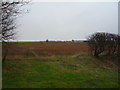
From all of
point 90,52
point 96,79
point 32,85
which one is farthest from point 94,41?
point 32,85

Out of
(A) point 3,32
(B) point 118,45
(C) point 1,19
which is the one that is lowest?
(B) point 118,45

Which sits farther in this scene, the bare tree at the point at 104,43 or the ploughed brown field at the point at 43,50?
the bare tree at the point at 104,43

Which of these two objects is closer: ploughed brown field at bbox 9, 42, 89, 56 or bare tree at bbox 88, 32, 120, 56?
ploughed brown field at bbox 9, 42, 89, 56

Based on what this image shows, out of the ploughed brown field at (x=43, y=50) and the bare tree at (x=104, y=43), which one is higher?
the bare tree at (x=104, y=43)

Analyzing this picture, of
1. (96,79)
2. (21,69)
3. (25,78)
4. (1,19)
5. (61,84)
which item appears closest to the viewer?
(1,19)

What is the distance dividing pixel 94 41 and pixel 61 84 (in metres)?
12.6

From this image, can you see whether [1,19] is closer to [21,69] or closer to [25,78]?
[25,78]

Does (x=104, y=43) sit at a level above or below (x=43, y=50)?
above

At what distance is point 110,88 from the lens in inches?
384

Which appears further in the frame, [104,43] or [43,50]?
[43,50]

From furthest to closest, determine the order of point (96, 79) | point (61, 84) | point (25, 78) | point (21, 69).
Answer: point (21, 69) → point (96, 79) → point (25, 78) → point (61, 84)

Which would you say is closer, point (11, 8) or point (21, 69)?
point (11, 8)

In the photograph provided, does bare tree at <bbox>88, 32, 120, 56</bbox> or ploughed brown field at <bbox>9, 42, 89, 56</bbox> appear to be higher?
bare tree at <bbox>88, 32, 120, 56</bbox>

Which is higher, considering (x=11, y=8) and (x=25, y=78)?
(x=11, y=8)
